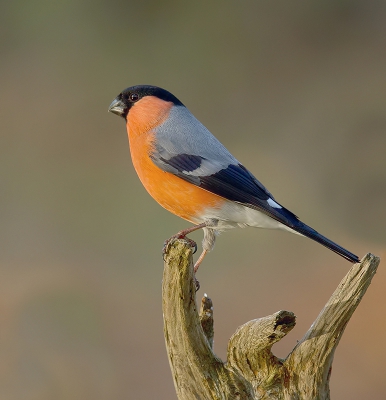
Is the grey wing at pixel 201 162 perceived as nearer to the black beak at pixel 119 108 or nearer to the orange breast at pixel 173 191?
the orange breast at pixel 173 191

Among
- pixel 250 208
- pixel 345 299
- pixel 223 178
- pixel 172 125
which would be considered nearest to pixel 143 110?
pixel 172 125

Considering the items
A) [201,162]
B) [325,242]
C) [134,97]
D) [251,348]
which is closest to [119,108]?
[134,97]

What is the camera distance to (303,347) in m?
1.28

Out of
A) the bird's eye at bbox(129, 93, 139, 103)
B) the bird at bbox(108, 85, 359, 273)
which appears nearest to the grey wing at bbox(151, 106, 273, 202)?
the bird at bbox(108, 85, 359, 273)

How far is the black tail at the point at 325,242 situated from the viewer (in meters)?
1.36

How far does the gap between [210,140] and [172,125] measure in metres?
0.13

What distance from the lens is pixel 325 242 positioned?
1451mm

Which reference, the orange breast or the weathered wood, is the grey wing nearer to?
the orange breast

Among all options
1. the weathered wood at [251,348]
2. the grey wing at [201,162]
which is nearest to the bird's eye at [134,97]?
the grey wing at [201,162]

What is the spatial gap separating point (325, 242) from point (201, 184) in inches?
14.9

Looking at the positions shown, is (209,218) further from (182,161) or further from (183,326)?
(183,326)

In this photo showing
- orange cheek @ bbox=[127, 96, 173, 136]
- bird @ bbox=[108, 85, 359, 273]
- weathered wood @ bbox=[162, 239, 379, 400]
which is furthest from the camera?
orange cheek @ bbox=[127, 96, 173, 136]

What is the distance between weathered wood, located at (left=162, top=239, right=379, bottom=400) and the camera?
4.09 ft

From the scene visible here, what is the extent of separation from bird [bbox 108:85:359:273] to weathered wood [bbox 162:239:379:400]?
0.73 feet
